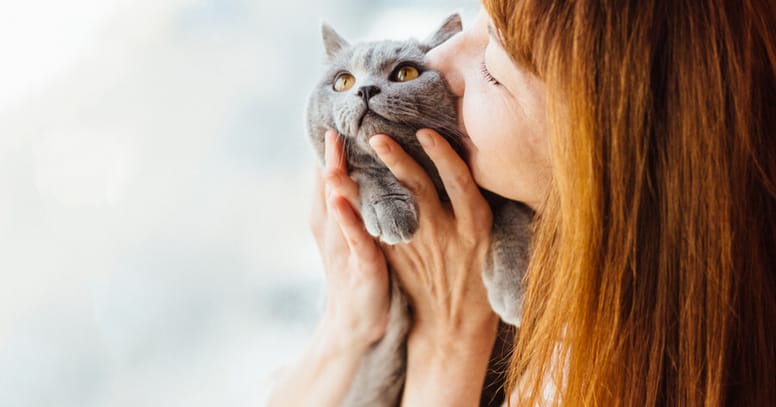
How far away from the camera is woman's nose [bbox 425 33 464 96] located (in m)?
0.96

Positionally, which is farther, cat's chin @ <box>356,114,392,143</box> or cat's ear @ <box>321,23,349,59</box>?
cat's ear @ <box>321,23,349,59</box>

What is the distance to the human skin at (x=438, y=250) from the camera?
2.82 feet

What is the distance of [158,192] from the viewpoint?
118cm

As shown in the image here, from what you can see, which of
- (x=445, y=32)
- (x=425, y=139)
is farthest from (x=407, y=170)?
(x=445, y=32)

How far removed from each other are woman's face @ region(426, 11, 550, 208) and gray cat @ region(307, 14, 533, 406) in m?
0.04

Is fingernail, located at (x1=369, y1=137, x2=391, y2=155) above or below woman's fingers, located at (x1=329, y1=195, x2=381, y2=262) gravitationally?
above

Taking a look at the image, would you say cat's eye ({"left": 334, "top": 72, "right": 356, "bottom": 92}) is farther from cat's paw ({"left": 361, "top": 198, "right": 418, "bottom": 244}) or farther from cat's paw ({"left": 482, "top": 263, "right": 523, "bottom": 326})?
cat's paw ({"left": 482, "top": 263, "right": 523, "bottom": 326})

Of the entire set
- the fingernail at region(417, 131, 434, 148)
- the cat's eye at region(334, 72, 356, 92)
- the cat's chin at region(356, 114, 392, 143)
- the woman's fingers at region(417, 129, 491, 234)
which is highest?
the cat's eye at region(334, 72, 356, 92)

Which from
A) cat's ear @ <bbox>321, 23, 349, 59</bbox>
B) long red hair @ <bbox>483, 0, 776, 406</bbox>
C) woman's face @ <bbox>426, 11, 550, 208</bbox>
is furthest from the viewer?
cat's ear @ <bbox>321, 23, 349, 59</bbox>

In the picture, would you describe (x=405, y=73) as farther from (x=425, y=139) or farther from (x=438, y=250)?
(x=438, y=250)

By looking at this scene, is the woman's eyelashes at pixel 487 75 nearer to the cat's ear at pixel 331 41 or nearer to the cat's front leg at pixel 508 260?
the cat's front leg at pixel 508 260

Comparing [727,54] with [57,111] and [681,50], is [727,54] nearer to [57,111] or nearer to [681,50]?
[681,50]

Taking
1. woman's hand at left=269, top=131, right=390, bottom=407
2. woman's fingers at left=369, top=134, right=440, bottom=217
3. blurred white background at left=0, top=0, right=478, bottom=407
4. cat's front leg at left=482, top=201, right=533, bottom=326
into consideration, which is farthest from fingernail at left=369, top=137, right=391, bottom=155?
blurred white background at left=0, top=0, right=478, bottom=407

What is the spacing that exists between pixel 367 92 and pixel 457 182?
197mm
